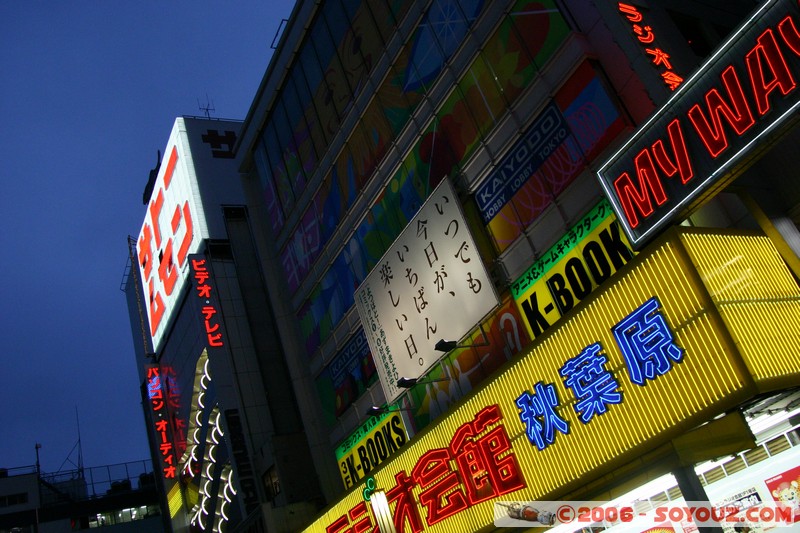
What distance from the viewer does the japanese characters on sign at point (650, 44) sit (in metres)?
15.1

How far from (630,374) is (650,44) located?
24.4 feet

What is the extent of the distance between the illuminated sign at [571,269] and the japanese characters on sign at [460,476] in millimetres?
2691

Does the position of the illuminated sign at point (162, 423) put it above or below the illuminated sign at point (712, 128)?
above

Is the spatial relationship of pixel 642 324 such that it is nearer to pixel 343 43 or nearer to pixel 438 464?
pixel 438 464

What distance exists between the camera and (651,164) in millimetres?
13094

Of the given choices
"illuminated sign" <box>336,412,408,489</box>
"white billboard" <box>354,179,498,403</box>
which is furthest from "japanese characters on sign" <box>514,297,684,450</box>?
"illuminated sign" <box>336,412,408,489</box>

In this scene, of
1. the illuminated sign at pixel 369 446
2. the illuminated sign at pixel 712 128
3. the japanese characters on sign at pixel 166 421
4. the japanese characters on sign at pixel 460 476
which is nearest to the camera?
the illuminated sign at pixel 712 128

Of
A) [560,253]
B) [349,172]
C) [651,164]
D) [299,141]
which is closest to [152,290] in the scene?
[299,141]

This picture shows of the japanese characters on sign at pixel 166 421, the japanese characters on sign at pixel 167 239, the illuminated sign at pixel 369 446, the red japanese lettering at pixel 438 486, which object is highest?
the japanese characters on sign at pixel 167 239

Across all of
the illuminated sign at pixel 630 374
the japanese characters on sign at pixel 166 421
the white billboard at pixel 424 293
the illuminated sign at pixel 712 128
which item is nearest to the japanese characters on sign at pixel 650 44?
the illuminated sign at pixel 712 128

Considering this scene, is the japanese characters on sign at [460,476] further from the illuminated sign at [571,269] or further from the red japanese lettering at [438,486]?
the illuminated sign at [571,269]

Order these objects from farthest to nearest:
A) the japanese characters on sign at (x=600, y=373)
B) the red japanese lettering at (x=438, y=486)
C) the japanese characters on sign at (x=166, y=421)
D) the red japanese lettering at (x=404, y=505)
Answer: the japanese characters on sign at (x=166, y=421) < the red japanese lettering at (x=404, y=505) < the red japanese lettering at (x=438, y=486) < the japanese characters on sign at (x=600, y=373)

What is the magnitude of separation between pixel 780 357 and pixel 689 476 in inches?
99.7

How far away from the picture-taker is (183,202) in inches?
1638
